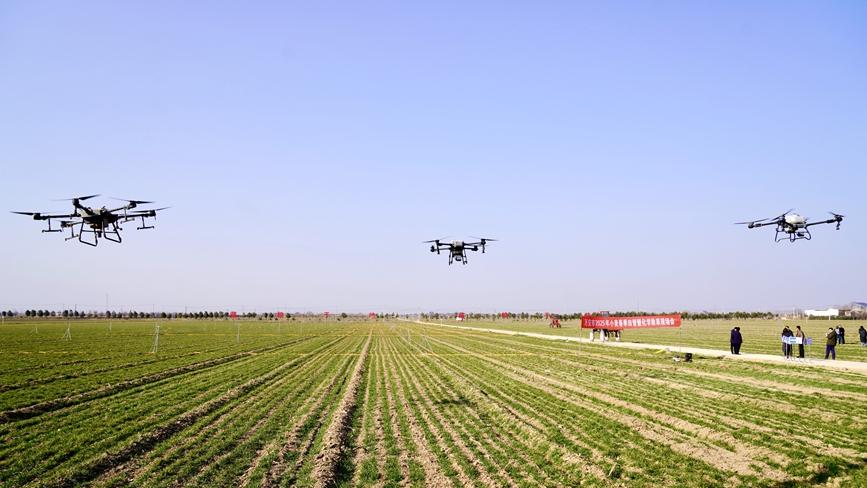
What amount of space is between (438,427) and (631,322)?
117 feet

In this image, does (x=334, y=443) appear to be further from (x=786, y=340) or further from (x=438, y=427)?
(x=786, y=340)

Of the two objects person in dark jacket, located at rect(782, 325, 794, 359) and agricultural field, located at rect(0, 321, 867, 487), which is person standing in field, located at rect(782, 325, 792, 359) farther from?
agricultural field, located at rect(0, 321, 867, 487)

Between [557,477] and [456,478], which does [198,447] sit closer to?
[456,478]

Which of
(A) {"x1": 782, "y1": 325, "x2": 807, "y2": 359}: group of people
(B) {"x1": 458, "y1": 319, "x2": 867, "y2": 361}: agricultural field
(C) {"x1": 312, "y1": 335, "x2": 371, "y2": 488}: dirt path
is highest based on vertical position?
(A) {"x1": 782, "y1": 325, "x2": 807, "y2": 359}: group of people

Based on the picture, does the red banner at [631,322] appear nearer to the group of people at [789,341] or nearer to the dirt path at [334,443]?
the group of people at [789,341]

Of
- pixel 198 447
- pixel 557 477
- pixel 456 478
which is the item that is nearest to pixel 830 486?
pixel 557 477

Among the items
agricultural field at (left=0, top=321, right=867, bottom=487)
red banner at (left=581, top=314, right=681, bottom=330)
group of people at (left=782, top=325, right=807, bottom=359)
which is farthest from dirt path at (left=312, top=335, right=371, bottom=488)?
red banner at (left=581, top=314, right=681, bottom=330)

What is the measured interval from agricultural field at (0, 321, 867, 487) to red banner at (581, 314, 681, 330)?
12.7m

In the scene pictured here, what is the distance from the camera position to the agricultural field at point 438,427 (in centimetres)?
1255

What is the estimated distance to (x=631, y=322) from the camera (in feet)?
159

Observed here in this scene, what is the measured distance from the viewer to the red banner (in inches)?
1732

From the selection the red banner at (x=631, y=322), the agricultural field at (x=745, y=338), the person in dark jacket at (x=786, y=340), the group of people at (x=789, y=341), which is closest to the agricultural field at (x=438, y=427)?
the group of people at (x=789, y=341)

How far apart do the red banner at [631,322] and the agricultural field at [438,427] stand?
12691 mm

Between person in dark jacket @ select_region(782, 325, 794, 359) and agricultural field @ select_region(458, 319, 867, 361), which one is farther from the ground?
person in dark jacket @ select_region(782, 325, 794, 359)
